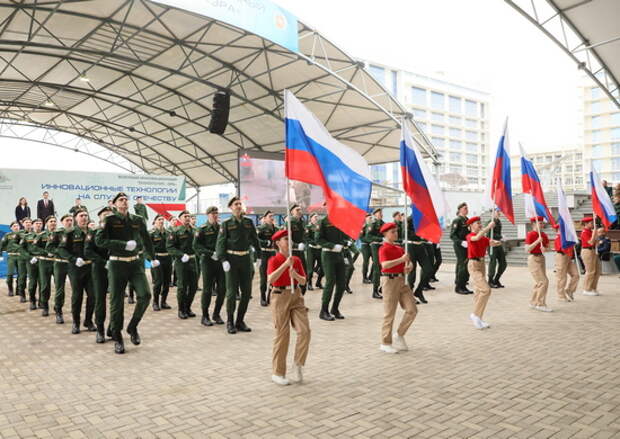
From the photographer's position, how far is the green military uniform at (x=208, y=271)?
7891 millimetres

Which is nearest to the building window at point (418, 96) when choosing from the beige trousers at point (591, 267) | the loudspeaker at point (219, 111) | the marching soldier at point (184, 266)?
the loudspeaker at point (219, 111)

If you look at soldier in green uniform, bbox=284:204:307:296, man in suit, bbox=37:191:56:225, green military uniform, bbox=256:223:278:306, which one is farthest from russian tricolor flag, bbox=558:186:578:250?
man in suit, bbox=37:191:56:225

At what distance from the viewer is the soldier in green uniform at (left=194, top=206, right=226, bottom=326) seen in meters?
7.89

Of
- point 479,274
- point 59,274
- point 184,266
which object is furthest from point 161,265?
point 479,274

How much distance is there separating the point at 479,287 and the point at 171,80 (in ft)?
60.8

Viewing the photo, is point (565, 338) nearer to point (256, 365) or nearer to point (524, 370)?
point (524, 370)

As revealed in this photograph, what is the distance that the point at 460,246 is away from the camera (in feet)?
36.0

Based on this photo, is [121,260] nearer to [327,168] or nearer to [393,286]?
[327,168]

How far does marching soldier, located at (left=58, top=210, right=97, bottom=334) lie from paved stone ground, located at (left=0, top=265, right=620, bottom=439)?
1.08 feet

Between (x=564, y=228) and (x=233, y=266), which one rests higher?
(x=564, y=228)

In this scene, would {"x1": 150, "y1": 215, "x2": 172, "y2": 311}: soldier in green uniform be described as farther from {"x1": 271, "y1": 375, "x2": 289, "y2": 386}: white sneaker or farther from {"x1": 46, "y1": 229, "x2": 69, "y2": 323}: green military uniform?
{"x1": 271, "y1": 375, "x2": 289, "y2": 386}: white sneaker

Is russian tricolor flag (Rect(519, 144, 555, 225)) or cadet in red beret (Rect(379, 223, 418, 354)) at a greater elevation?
russian tricolor flag (Rect(519, 144, 555, 225))

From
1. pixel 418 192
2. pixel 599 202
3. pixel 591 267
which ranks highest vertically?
pixel 418 192

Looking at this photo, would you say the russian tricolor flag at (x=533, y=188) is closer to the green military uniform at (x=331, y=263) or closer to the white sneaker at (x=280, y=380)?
the green military uniform at (x=331, y=263)
